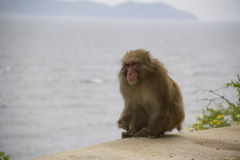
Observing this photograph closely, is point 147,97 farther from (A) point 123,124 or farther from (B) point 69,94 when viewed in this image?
(B) point 69,94

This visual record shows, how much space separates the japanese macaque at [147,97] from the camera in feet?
17.4

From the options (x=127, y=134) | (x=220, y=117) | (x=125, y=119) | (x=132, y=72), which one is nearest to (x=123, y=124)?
(x=125, y=119)

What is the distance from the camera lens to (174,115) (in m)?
5.62

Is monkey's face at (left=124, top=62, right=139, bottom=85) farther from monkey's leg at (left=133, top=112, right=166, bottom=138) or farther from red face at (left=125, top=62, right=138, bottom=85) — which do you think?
monkey's leg at (left=133, top=112, right=166, bottom=138)

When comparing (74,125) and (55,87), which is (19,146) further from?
(55,87)

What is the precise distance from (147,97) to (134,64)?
2.01 feet

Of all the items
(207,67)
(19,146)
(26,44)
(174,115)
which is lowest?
(19,146)

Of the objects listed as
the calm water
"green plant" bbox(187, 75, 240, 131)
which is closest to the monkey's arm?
the calm water

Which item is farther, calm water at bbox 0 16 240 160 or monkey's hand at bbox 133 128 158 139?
calm water at bbox 0 16 240 160

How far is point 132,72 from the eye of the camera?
5.21 meters

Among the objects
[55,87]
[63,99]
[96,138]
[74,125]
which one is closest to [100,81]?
[55,87]

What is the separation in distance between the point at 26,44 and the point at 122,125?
3852 inches

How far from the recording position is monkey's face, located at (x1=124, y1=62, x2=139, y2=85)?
5.18 metres

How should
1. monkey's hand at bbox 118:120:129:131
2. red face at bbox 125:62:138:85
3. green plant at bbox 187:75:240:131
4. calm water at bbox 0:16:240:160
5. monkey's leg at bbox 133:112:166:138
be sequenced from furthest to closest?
calm water at bbox 0:16:240:160 < green plant at bbox 187:75:240:131 < monkey's hand at bbox 118:120:129:131 < monkey's leg at bbox 133:112:166:138 < red face at bbox 125:62:138:85
